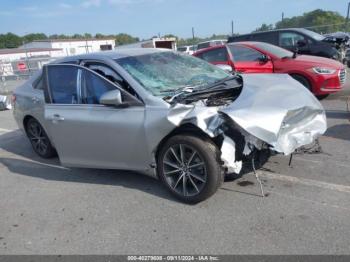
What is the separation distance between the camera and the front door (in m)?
4.09

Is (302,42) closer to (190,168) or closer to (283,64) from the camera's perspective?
(283,64)

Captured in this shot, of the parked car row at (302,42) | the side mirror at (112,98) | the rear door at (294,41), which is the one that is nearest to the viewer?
the side mirror at (112,98)

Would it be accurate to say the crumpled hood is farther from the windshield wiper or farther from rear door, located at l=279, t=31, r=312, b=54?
rear door, located at l=279, t=31, r=312, b=54

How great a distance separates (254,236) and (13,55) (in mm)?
47822

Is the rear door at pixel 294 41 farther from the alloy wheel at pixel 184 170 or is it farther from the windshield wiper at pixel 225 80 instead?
the alloy wheel at pixel 184 170

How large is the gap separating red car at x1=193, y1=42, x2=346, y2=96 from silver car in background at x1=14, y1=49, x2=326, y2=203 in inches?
134

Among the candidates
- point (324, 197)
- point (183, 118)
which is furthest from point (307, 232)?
point (183, 118)

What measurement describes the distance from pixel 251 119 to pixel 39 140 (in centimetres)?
393

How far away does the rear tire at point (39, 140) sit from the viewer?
5.94 meters

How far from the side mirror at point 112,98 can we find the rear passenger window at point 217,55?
5.40 meters

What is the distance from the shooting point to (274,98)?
3.85 meters

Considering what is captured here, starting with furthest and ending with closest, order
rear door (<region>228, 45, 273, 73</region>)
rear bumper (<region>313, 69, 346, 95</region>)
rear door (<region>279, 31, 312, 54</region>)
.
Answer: rear door (<region>279, 31, 312, 54</region>)
rear door (<region>228, 45, 273, 73</region>)
rear bumper (<region>313, 69, 346, 95</region>)

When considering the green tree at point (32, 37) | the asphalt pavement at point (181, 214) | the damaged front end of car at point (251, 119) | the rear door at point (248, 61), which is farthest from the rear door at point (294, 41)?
the green tree at point (32, 37)

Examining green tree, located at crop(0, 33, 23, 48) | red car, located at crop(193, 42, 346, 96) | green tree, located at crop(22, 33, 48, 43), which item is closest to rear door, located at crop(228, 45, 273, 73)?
red car, located at crop(193, 42, 346, 96)
